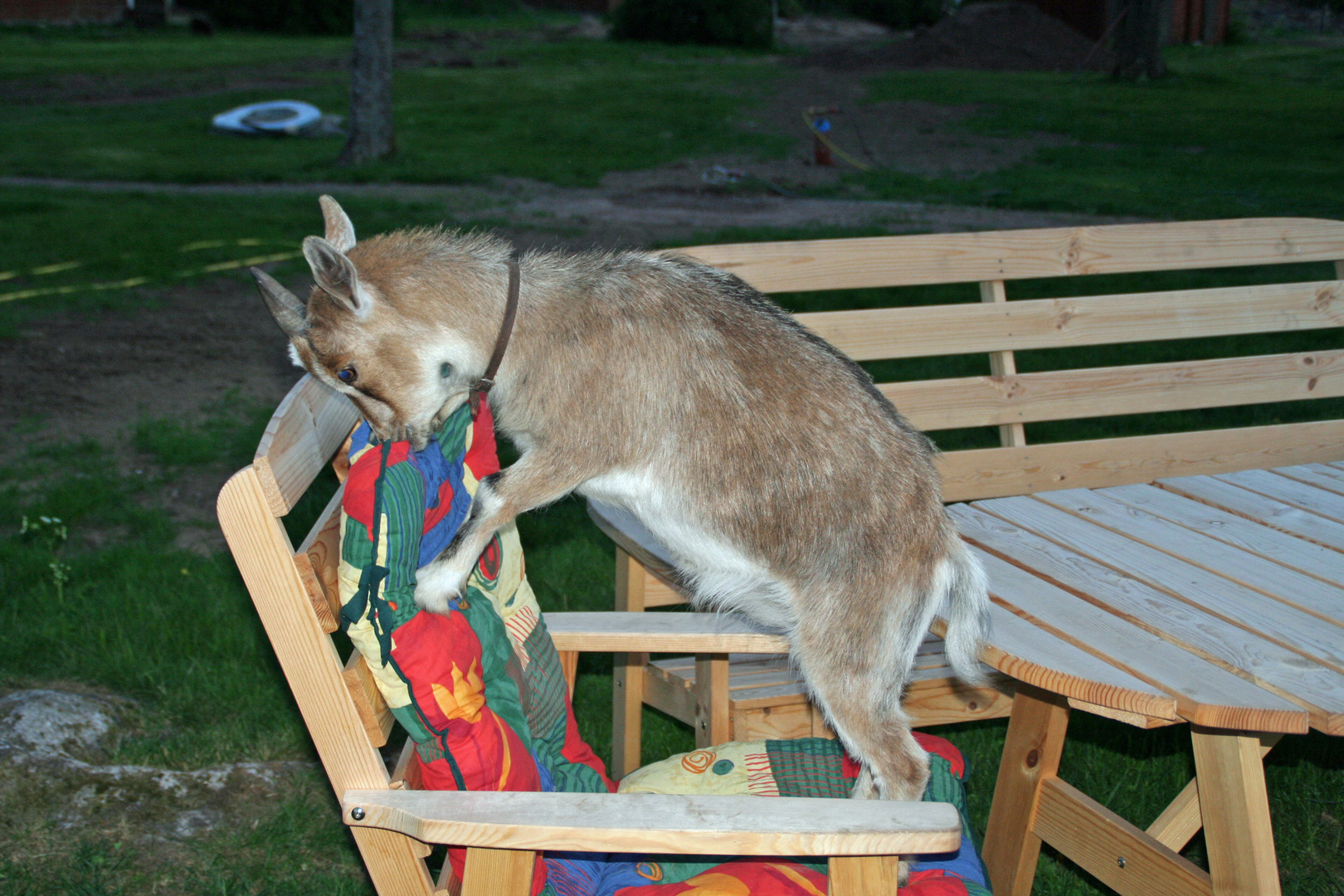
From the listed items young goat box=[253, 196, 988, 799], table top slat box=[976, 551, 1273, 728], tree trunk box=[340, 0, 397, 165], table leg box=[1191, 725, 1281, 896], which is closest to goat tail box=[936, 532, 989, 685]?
young goat box=[253, 196, 988, 799]

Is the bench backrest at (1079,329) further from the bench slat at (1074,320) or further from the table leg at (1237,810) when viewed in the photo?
the table leg at (1237,810)

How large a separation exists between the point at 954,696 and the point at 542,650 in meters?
1.24

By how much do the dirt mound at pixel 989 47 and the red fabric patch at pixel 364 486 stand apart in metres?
27.5

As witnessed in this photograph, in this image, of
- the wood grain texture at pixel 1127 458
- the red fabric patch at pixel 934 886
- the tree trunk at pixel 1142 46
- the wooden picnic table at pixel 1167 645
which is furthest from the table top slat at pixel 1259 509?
the tree trunk at pixel 1142 46

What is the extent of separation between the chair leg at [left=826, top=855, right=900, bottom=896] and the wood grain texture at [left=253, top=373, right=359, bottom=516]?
1.15 m

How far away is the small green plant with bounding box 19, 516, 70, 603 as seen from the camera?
4.17 meters

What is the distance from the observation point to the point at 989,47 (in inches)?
1102

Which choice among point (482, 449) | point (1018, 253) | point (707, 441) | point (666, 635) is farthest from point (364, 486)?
point (1018, 253)

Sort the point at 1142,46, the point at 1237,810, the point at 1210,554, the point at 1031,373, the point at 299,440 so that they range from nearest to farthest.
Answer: the point at 299,440, the point at 1237,810, the point at 1210,554, the point at 1031,373, the point at 1142,46

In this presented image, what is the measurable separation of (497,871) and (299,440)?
857 millimetres

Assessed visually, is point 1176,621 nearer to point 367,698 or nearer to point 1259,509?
point 1259,509

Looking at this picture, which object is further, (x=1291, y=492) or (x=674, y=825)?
(x=1291, y=492)

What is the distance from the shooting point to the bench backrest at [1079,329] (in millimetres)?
3756

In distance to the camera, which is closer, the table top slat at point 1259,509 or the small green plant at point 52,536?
the table top slat at point 1259,509
